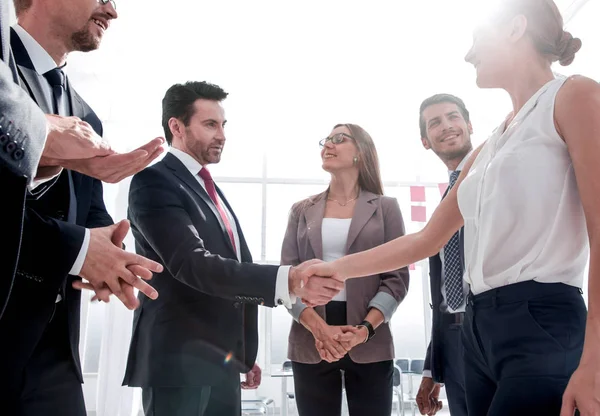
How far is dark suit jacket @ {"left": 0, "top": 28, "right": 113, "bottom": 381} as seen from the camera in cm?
93

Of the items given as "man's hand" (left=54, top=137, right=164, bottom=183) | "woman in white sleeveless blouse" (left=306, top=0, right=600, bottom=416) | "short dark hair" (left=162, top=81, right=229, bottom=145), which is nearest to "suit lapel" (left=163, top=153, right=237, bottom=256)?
"short dark hair" (left=162, top=81, right=229, bottom=145)

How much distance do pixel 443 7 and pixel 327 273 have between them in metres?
3.49

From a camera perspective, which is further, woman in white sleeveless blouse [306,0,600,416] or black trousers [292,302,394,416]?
black trousers [292,302,394,416]

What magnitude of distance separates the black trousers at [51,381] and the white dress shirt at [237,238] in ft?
2.37

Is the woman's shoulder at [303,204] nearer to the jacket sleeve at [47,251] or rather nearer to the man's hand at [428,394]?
the man's hand at [428,394]

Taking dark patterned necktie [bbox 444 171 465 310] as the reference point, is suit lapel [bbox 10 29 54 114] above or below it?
above

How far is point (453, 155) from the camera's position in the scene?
97.7 inches

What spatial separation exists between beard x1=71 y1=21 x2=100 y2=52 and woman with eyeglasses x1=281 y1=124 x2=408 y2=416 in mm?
1190

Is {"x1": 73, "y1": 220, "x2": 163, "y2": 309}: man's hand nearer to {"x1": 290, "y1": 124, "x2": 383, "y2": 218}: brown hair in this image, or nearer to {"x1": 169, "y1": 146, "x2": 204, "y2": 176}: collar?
{"x1": 169, "y1": 146, "x2": 204, "y2": 176}: collar

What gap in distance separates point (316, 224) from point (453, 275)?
2.18 feet

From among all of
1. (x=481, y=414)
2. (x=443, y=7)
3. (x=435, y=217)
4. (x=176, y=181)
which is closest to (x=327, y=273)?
(x=435, y=217)

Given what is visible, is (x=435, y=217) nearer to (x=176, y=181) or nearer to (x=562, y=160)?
(x=562, y=160)

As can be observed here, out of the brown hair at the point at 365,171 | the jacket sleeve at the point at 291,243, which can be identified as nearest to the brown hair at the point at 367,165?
the brown hair at the point at 365,171

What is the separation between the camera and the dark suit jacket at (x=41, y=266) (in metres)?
0.93
